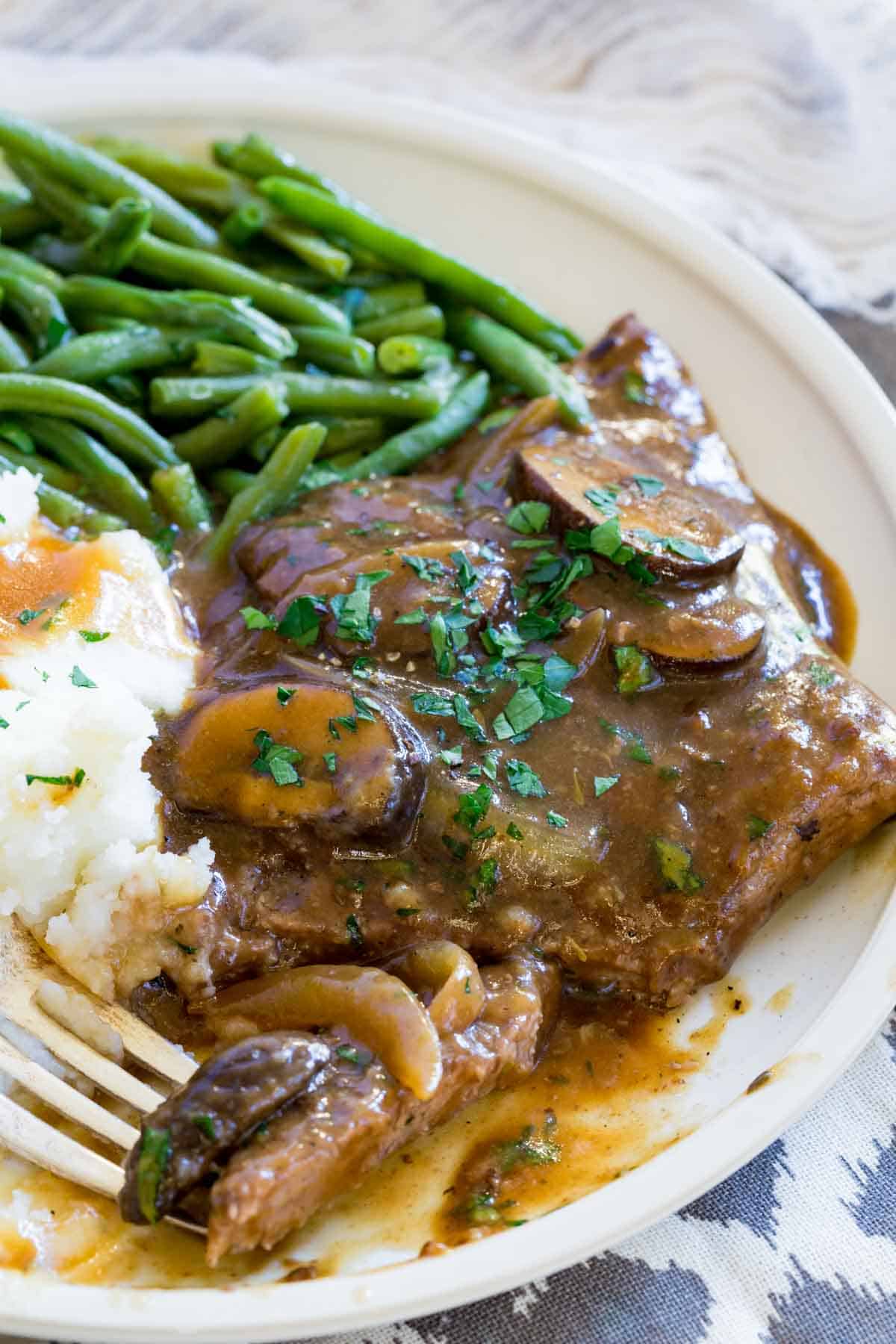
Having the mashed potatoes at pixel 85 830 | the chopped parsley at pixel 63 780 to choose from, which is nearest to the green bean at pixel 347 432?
the mashed potatoes at pixel 85 830

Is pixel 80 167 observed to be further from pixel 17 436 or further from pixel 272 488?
pixel 272 488

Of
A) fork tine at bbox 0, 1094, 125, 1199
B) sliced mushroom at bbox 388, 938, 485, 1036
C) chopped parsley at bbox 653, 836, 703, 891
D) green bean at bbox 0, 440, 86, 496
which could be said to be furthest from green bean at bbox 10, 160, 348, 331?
fork tine at bbox 0, 1094, 125, 1199

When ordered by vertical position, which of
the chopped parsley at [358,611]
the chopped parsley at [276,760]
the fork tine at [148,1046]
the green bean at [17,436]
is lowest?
the fork tine at [148,1046]

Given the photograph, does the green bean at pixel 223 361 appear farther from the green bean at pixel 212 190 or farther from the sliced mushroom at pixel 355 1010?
the sliced mushroom at pixel 355 1010

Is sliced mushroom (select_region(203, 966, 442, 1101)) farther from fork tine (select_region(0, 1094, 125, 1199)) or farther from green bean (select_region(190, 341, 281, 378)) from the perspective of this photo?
green bean (select_region(190, 341, 281, 378))

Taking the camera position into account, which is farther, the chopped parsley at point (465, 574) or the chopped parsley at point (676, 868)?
the chopped parsley at point (465, 574)

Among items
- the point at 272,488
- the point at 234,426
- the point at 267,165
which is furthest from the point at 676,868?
the point at 267,165
